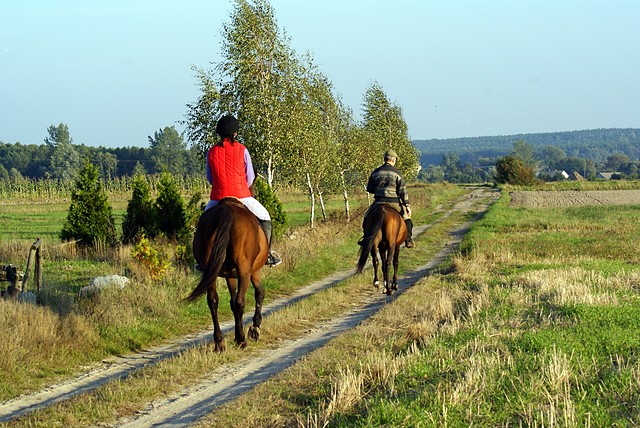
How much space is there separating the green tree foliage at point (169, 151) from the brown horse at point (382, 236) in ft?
384

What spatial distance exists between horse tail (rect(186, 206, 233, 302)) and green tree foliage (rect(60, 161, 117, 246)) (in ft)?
48.3

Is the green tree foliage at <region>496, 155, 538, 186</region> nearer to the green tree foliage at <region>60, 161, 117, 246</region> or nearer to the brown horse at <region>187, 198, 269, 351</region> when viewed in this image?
the green tree foliage at <region>60, 161, 117, 246</region>

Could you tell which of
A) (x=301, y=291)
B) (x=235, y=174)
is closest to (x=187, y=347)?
(x=235, y=174)

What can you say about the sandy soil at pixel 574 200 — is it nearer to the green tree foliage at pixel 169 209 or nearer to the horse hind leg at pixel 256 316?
the green tree foliage at pixel 169 209

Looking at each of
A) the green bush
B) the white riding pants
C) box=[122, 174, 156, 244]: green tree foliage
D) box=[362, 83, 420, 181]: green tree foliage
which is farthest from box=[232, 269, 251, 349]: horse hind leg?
box=[362, 83, 420, 181]: green tree foliage

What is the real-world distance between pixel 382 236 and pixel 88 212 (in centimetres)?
1181

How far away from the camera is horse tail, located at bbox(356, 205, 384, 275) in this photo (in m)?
15.4

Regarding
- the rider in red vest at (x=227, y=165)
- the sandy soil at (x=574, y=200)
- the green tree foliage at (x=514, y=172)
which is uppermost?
the rider in red vest at (x=227, y=165)

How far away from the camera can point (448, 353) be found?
28.1 feet

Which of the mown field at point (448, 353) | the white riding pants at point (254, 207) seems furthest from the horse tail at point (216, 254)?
the mown field at point (448, 353)

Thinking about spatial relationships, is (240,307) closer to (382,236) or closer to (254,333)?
(254,333)

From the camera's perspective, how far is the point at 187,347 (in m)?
10.9

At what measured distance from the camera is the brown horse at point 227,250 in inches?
385

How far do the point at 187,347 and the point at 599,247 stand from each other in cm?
1665
